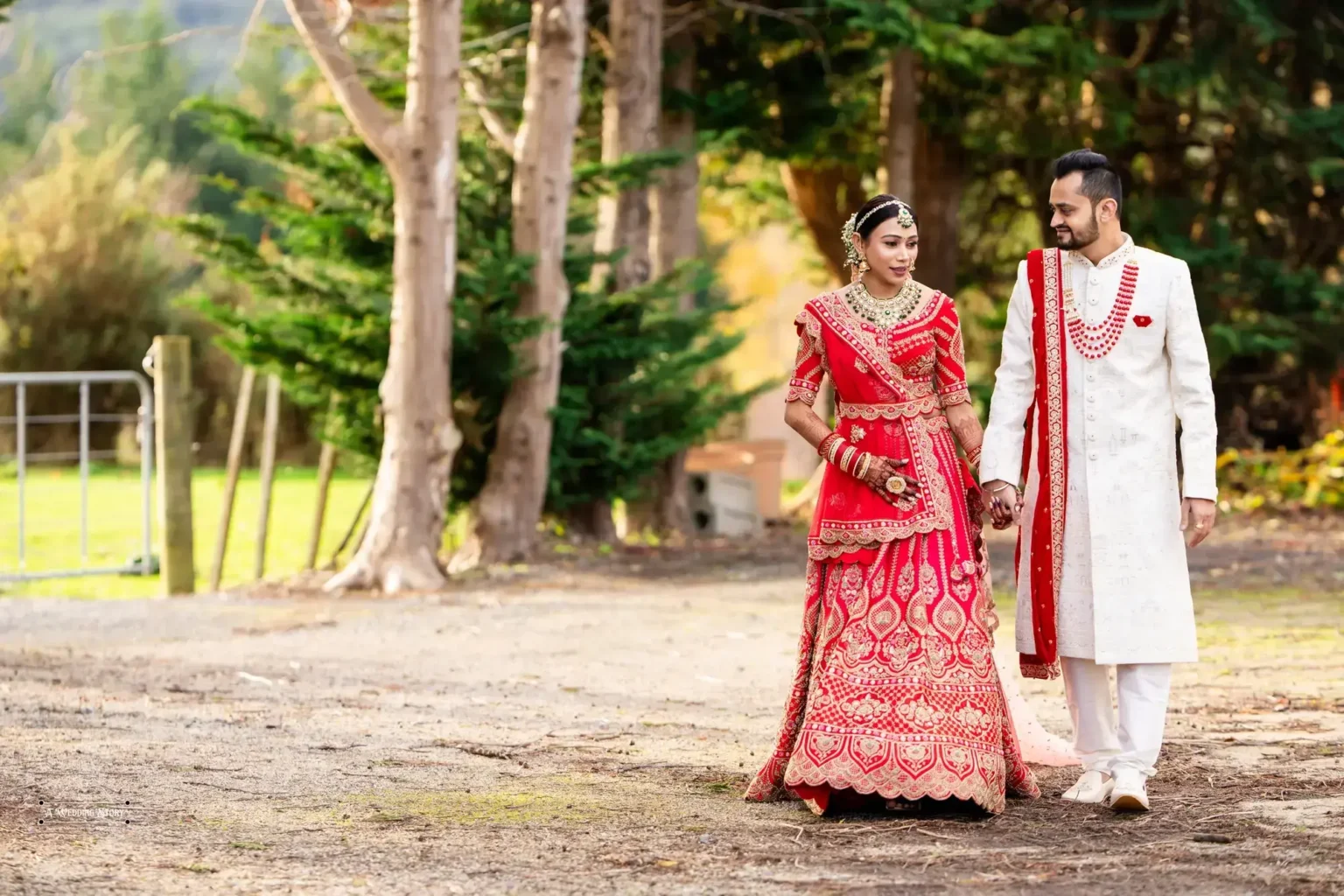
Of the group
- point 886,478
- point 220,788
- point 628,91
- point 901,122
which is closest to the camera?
point 886,478

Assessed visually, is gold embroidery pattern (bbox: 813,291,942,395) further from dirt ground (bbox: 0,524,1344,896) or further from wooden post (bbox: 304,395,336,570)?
wooden post (bbox: 304,395,336,570)

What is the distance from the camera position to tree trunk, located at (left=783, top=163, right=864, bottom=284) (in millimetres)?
19938

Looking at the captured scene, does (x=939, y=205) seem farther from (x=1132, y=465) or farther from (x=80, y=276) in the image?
(x=80, y=276)

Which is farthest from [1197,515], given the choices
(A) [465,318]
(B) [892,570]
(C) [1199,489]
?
(A) [465,318]

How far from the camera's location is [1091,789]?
18.2 feet

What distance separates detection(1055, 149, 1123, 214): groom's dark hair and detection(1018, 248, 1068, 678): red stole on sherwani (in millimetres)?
249

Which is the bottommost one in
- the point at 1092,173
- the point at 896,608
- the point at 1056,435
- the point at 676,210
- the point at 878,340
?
the point at 896,608

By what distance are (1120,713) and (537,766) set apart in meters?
1.91

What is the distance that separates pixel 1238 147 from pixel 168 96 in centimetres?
3662

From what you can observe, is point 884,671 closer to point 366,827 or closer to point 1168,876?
point 1168,876

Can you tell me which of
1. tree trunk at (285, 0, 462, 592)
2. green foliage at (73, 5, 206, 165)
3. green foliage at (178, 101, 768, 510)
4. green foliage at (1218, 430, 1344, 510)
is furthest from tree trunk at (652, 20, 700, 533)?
green foliage at (73, 5, 206, 165)

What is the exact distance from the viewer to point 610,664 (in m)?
9.04

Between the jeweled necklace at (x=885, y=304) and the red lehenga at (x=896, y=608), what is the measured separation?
24mm

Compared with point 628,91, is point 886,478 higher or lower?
lower
